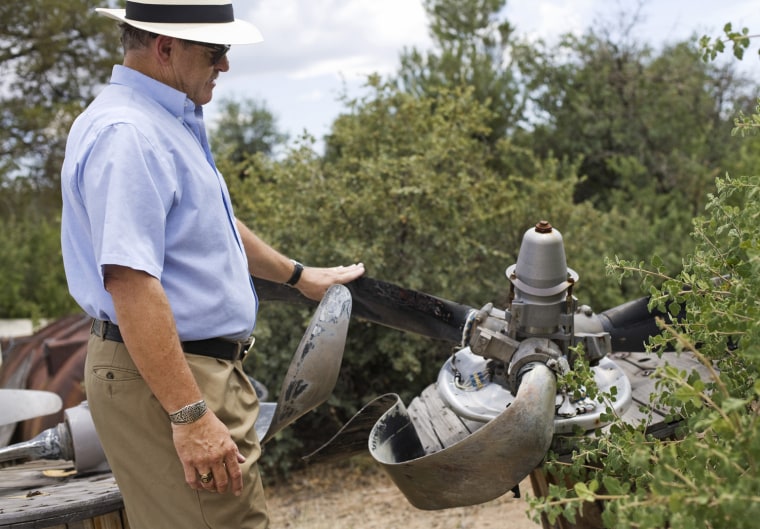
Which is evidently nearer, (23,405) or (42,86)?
(23,405)

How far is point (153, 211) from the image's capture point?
223 centimetres

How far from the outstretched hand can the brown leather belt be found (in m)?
0.59

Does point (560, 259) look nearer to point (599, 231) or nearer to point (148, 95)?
point (148, 95)

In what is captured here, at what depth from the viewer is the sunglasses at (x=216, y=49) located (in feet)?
8.06

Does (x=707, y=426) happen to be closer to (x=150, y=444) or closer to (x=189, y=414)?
(x=189, y=414)

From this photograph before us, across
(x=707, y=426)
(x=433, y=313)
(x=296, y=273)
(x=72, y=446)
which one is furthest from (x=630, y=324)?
(x=72, y=446)

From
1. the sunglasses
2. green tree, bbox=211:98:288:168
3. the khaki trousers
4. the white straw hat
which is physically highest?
the white straw hat

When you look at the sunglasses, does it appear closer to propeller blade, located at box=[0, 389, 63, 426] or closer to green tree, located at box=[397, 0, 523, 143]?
propeller blade, located at box=[0, 389, 63, 426]

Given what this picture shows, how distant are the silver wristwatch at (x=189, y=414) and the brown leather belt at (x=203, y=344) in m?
0.23

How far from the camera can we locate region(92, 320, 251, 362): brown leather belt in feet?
7.97

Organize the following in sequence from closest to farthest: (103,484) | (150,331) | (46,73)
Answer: (150,331)
(103,484)
(46,73)

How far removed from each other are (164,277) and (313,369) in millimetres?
546

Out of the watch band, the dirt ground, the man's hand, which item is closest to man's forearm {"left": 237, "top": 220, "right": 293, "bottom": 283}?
the watch band

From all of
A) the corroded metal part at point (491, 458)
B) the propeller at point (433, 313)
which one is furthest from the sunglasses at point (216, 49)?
the corroded metal part at point (491, 458)
